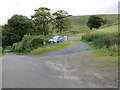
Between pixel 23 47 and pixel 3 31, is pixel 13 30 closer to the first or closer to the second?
pixel 3 31

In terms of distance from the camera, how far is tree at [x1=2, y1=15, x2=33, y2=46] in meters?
31.6

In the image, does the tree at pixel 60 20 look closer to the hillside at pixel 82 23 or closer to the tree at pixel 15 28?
the hillside at pixel 82 23

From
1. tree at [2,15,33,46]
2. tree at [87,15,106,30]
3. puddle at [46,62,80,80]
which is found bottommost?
puddle at [46,62,80,80]

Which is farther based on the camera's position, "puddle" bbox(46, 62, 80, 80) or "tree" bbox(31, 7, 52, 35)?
"tree" bbox(31, 7, 52, 35)

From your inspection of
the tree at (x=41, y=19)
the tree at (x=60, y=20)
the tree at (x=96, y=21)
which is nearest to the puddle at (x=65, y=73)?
the tree at (x=41, y=19)

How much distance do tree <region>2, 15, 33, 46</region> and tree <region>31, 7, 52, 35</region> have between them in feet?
6.47

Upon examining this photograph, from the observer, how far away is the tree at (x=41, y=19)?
105ft

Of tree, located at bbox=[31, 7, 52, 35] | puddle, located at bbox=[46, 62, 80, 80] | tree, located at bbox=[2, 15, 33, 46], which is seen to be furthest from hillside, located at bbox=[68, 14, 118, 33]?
puddle, located at bbox=[46, 62, 80, 80]

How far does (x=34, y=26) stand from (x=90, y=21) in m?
28.1

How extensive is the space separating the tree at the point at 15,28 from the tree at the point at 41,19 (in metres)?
1.97

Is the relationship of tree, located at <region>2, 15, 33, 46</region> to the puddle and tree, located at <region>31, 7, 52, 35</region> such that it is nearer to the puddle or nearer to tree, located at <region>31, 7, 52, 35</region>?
tree, located at <region>31, 7, 52, 35</region>

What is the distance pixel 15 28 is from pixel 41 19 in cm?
747

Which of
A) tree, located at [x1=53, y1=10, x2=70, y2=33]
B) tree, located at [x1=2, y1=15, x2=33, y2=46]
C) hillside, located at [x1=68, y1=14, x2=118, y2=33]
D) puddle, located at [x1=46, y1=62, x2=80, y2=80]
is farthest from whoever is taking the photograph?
hillside, located at [x1=68, y1=14, x2=118, y2=33]

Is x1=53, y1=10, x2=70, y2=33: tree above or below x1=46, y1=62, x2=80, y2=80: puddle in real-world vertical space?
above
